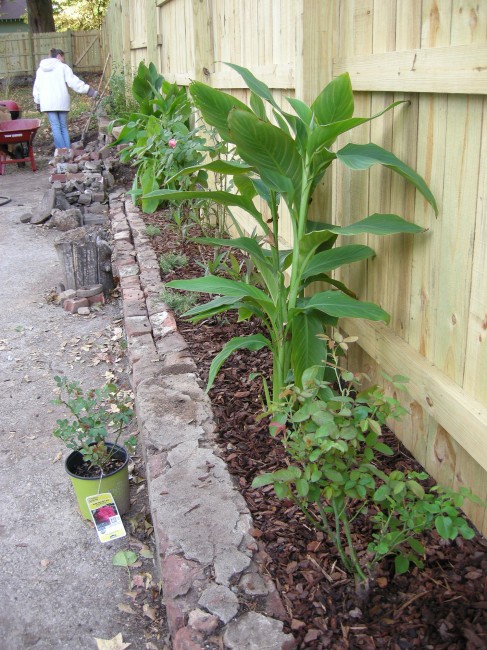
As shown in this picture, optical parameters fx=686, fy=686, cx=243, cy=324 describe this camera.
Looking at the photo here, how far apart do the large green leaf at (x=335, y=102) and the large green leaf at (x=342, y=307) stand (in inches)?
25.3

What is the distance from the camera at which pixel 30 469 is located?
3.38 meters

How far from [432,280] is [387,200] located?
447 mm

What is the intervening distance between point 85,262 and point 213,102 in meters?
3.28

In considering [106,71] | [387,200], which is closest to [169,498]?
[387,200]

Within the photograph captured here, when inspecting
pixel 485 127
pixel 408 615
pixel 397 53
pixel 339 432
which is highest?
pixel 397 53

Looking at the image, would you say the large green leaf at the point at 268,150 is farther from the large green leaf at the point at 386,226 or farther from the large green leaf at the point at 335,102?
the large green leaf at the point at 386,226

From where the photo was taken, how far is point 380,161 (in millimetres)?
2254

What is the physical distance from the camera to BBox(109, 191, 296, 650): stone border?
1.88 metres

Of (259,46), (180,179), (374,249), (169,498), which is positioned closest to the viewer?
(169,498)

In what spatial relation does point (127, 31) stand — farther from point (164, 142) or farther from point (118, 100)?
point (164, 142)

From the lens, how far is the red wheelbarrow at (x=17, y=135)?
11.6 m

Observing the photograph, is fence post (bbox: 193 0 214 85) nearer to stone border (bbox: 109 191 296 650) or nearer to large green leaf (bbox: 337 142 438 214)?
stone border (bbox: 109 191 296 650)

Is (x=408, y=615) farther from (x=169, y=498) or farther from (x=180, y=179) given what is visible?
(x=180, y=179)

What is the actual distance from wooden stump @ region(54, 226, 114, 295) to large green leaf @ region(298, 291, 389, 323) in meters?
3.30
